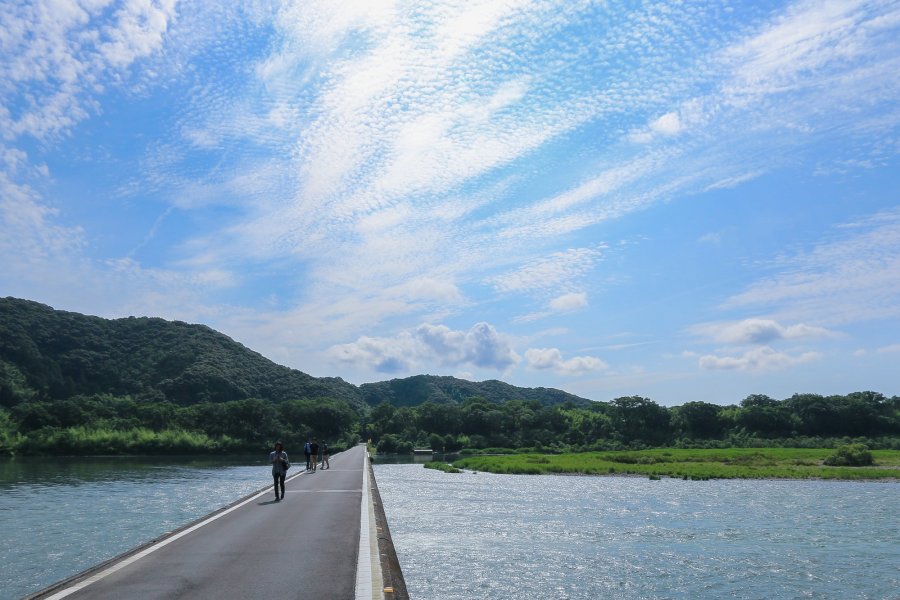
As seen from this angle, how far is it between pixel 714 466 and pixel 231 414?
73.1 m

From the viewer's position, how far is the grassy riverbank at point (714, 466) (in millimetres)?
58969

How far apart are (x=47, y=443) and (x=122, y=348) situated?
5971 cm

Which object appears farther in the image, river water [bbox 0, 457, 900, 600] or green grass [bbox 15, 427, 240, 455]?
green grass [bbox 15, 427, 240, 455]

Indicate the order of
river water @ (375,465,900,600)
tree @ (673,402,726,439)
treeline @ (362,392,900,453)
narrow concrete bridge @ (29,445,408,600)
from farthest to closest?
tree @ (673,402,726,439) → treeline @ (362,392,900,453) → river water @ (375,465,900,600) → narrow concrete bridge @ (29,445,408,600)

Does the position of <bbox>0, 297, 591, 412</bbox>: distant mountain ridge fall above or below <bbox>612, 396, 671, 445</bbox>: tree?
above

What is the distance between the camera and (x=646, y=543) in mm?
26891

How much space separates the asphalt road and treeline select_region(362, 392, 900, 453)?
9092 centimetres

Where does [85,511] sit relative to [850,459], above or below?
above

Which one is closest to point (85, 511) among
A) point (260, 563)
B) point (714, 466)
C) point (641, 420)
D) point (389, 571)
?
point (260, 563)

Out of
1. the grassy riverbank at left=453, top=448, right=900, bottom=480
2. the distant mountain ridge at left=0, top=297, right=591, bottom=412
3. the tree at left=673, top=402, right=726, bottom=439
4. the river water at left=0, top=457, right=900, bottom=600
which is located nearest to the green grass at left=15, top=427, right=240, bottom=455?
the distant mountain ridge at left=0, top=297, right=591, bottom=412

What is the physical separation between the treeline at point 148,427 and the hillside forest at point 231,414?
17 centimetres

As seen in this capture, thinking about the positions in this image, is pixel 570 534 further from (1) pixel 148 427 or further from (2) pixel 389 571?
(1) pixel 148 427

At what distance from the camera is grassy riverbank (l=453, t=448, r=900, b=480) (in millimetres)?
58969

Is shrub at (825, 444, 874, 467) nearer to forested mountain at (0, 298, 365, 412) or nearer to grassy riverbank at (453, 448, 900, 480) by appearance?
grassy riverbank at (453, 448, 900, 480)
